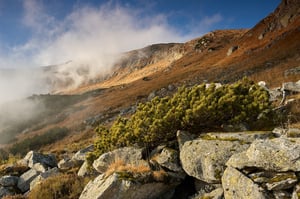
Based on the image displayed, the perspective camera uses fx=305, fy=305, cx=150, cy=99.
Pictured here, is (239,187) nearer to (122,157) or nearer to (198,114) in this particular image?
(198,114)

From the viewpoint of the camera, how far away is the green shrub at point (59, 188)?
12.4 m

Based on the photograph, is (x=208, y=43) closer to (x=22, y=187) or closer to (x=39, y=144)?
(x=39, y=144)

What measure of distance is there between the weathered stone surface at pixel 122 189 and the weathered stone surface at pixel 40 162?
701 cm

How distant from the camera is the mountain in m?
46.5

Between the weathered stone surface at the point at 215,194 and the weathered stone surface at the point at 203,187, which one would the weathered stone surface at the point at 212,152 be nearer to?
the weathered stone surface at the point at 215,194

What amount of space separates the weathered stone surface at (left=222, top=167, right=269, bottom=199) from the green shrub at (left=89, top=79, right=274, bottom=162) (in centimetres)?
369

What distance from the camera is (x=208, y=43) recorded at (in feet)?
447

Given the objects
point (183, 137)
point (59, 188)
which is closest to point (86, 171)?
point (59, 188)

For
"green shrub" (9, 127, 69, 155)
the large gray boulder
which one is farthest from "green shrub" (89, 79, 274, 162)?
"green shrub" (9, 127, 69, 155)

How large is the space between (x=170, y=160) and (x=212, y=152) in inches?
79.5

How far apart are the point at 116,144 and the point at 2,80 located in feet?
557

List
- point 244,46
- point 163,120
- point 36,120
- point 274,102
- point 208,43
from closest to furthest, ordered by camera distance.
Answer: point 163,120 → point 274,102 → point 36,120 → point 244,46 → point 208,43

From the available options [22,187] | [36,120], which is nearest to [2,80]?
[36,120]

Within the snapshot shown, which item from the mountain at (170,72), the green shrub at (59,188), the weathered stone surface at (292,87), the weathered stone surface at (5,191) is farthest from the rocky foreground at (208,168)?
the mountain at (170,72)
